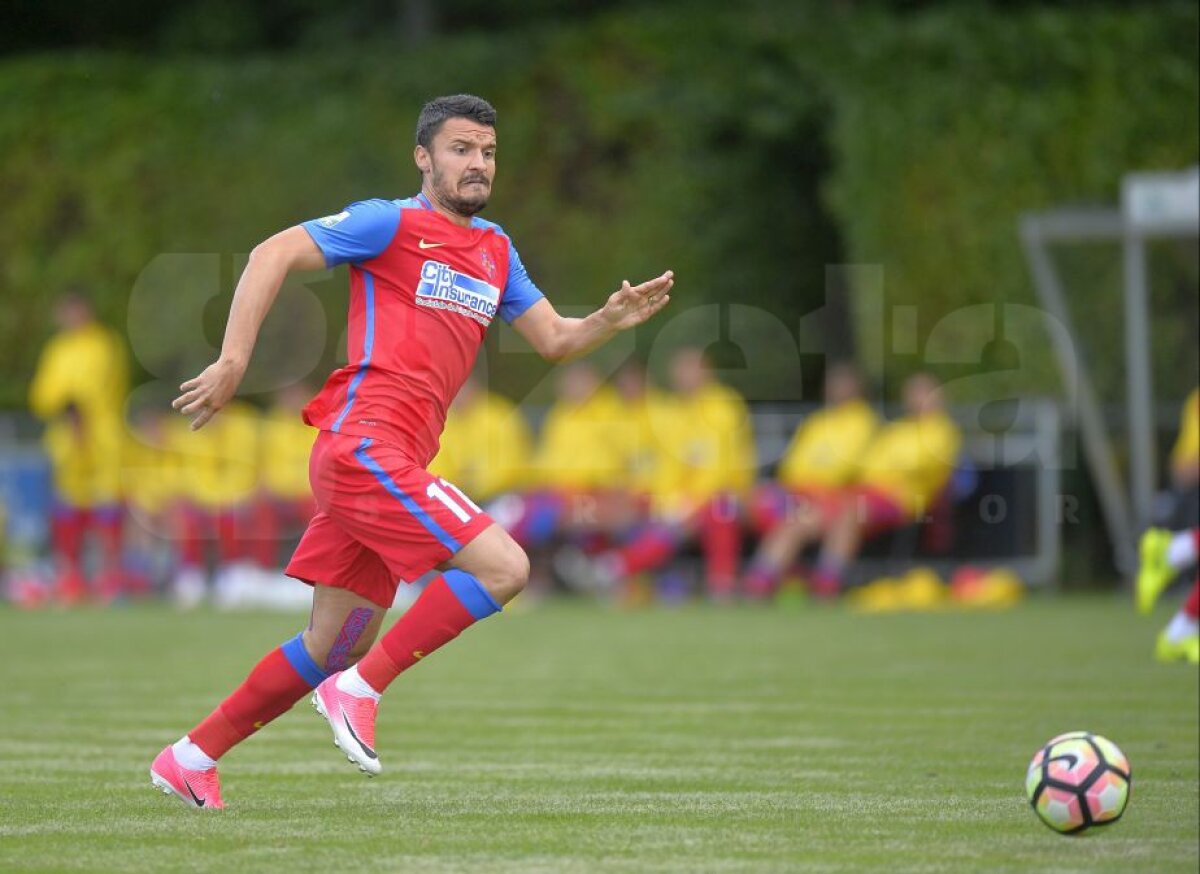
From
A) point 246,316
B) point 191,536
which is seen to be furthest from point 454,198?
point 191,536

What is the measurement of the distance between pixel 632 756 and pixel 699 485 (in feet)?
33.9

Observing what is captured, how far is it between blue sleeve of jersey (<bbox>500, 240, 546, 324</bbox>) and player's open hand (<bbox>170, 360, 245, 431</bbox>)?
120 centimetres

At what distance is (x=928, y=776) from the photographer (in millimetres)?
6629

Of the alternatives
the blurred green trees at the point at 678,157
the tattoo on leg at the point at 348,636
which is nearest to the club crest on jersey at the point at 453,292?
the tattoo on leg at the point at 348,636

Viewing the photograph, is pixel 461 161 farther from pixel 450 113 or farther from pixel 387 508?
pixel 387 508

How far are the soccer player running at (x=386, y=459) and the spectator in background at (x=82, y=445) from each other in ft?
39.2

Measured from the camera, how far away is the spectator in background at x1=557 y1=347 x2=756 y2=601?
1736 cm

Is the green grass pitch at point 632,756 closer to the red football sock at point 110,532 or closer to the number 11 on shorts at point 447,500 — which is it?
the number 11 on shorts at point 447,500

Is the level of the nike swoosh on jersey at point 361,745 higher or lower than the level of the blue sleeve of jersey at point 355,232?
lower

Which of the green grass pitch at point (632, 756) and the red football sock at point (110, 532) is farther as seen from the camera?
the red football sock at point (110, 532)

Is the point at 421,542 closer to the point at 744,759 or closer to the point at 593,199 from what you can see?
the point at 744,759

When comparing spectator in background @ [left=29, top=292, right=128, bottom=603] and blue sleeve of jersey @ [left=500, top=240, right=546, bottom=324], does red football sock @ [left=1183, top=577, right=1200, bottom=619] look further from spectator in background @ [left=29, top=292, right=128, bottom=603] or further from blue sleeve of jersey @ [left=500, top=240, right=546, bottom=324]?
spectator in background @ [left=29, top=292, right=128, bottom=603]

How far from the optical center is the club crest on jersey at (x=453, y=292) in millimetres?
6102

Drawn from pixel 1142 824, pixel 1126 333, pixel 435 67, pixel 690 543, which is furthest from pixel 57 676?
pixel 435 67
